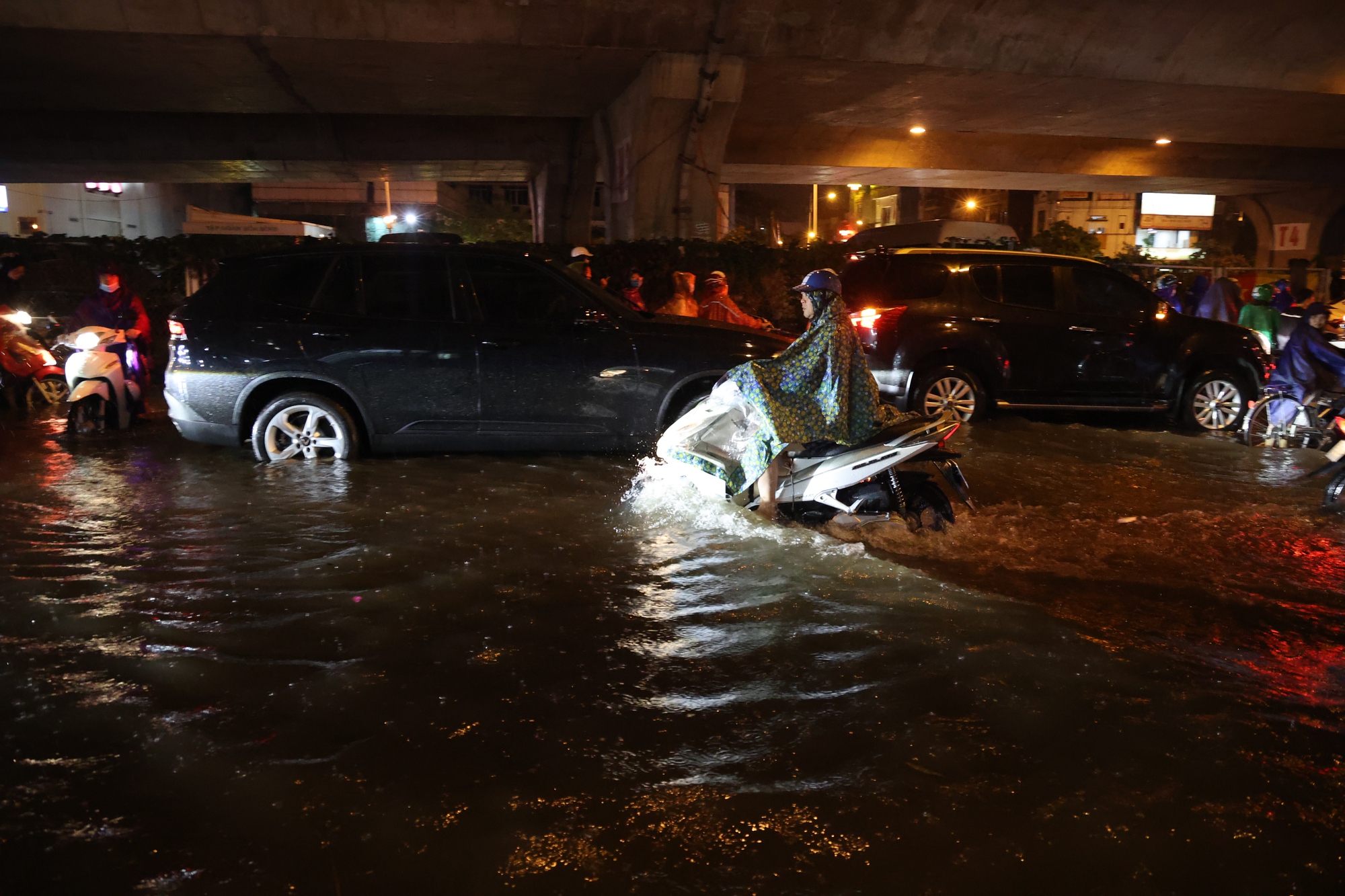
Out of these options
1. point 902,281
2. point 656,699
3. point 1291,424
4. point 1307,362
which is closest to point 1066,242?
point 1291,424

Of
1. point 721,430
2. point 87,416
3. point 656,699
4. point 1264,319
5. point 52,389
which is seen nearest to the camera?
point 656,699

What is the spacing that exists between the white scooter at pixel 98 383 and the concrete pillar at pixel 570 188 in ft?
62.1

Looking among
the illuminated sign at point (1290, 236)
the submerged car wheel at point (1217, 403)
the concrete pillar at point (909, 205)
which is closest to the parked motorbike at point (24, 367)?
the submerged car wheel at point (1217, 403)

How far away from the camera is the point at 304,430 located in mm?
7754

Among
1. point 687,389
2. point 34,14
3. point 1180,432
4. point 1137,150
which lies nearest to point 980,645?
point 687,389

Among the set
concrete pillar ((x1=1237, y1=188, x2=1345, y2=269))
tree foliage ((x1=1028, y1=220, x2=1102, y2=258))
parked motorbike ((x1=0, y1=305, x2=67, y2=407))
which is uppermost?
concrete pillar ((x1=1237, y1=188, x2=1345, y2=269))

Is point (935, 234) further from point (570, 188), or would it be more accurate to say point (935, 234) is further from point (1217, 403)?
point (570, 188)

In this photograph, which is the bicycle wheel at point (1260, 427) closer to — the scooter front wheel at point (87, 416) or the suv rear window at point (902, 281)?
the suv rear window at point (902, 281)

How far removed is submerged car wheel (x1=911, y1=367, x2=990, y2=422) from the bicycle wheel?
253 cm

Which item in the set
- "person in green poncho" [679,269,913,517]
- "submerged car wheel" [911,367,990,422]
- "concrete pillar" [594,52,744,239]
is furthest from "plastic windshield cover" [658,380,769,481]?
"concrete pillar" [594,52,744,239]

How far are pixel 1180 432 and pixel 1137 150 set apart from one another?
25.4 m

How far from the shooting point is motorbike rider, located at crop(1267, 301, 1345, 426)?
8.99 meters

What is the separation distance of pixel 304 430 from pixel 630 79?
14020mm

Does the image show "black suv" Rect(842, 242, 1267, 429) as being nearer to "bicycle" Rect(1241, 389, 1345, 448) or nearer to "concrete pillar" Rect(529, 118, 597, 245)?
"bicycle" Rect(1241, 389, 1345, 448)
